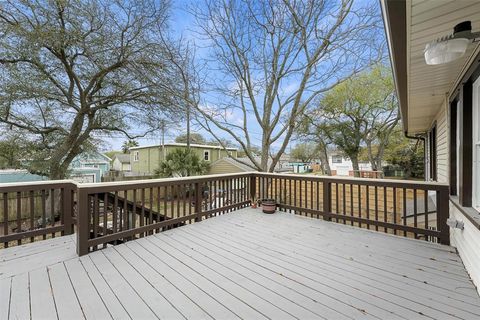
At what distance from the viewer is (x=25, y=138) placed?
8.75m

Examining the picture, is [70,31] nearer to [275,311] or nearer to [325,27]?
[325,27]

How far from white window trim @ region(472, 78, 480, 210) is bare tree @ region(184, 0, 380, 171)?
4795 mm

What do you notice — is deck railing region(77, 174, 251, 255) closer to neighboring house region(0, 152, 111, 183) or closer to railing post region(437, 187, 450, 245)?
railing post region(437, 187, 450, 245)

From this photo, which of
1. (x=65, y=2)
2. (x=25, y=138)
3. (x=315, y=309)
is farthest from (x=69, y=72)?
(x=315, y=309)

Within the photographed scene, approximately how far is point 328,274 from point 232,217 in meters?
2.43

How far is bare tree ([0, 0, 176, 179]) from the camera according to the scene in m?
6.57

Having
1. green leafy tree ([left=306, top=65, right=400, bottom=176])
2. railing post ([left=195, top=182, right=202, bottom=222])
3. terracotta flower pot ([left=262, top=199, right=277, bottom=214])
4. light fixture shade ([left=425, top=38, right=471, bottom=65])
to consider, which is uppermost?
green leafy tree ([left=306, top=65, right=400, bottom=176])

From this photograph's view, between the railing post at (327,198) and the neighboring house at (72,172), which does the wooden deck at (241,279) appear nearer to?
the railing post at (327,198)

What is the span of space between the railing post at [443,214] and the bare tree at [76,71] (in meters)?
7.70

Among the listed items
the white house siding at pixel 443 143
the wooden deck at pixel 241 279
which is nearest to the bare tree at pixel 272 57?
the white house siding at pixel 443 143

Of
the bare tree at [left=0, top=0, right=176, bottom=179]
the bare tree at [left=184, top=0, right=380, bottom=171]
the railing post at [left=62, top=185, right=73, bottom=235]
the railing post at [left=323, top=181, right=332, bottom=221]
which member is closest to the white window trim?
the railing post at [left=323, top=181, right=332, bottom=221]

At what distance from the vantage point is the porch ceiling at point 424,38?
1.59 metres

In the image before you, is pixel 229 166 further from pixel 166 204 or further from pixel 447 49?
pixel 447 49

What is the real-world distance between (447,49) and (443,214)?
2438 mm
